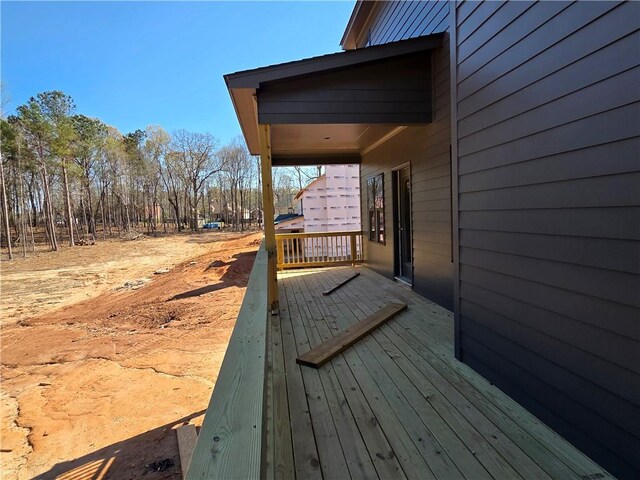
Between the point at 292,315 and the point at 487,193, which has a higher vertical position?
the point at 487,193

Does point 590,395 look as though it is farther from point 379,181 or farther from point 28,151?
point 28,151

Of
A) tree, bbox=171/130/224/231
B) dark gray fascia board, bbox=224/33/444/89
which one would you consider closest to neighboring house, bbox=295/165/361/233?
dark gray fascia board, bbox=224/33/444/89

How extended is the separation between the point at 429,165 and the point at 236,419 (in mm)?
4293

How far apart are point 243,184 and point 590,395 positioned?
38.4 metres

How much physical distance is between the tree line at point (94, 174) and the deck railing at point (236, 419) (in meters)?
22.5

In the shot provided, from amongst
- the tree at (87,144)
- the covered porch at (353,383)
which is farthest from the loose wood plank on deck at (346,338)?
the tree at (87,144)

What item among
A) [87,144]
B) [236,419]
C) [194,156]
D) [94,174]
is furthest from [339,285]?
[194,156]

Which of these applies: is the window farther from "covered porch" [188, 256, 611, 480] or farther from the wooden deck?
"covered porch" [188, 256, 611, 480]

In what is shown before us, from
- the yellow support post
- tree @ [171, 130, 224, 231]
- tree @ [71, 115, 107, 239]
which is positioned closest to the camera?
the yellow support post

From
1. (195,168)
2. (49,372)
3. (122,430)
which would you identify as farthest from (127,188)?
(122,430)

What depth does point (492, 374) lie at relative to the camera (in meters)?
2.36

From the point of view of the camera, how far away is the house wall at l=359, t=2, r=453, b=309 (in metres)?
4.09

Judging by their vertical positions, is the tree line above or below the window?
above

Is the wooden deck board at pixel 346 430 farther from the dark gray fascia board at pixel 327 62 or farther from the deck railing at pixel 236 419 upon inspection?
the dark gray fascia board at pixel 327 62
